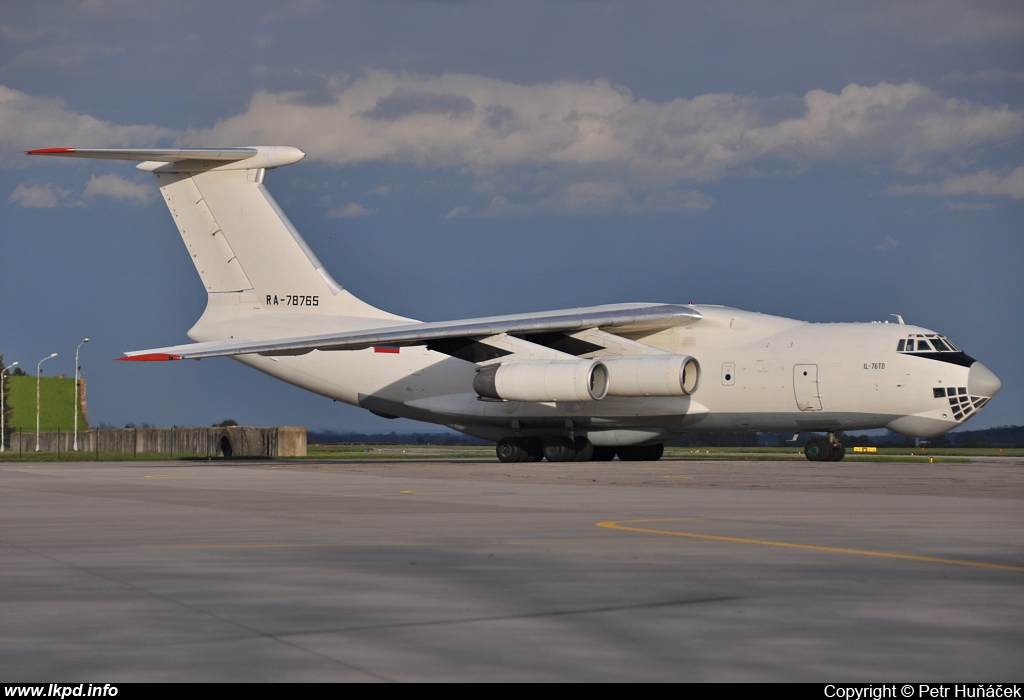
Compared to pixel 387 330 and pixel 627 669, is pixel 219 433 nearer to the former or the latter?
pixel 387 330

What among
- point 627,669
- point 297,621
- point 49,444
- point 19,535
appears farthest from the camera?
point 49,444

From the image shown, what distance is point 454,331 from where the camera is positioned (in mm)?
28984

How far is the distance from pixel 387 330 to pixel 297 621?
2371 centimetres

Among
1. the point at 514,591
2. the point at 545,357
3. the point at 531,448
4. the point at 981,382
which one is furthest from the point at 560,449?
the point at 514,591

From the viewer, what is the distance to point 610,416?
30.3 metres

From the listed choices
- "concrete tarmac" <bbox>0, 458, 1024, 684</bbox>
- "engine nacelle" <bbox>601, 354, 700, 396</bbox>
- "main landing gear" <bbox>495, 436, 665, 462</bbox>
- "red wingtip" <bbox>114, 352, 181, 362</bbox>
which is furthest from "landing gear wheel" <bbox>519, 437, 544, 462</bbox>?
"concrete tarmac" <bbox>0, 458, 1024, 684</bbox>

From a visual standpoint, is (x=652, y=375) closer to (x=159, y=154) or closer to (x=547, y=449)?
(x=547, y=449)

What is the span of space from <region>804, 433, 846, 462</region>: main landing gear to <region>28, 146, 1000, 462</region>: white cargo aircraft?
0.12 ft

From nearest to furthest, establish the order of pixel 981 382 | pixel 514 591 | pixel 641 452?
pixel 514 591, pixel 981 382, pixel 641 452

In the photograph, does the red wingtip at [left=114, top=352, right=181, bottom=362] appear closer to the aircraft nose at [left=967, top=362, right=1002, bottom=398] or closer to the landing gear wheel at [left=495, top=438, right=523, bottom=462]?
the landing gear wheel at [left=495, top=438, right=523, bottom=462]

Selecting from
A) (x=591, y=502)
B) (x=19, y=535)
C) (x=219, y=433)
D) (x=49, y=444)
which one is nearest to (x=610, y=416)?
(x=591, y=502)

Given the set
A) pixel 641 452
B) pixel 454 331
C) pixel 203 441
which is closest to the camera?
pixel 454 331

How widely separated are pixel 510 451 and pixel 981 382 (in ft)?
38.2

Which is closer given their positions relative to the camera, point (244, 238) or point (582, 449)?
point (582, 449)
